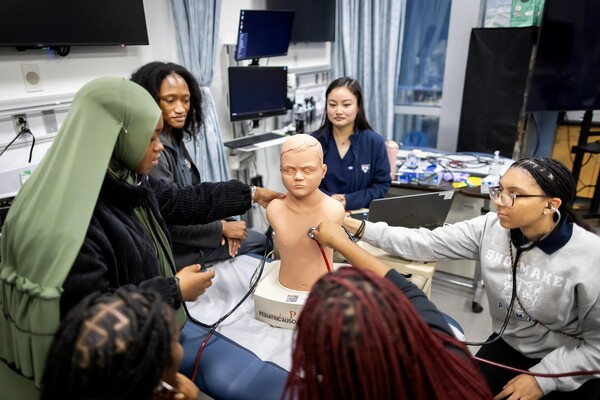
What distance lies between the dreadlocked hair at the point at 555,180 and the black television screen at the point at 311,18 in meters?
2.78

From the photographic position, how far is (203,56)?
2795 mm

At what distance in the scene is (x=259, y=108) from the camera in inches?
126

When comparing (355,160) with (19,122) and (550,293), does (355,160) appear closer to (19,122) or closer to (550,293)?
(550,293)

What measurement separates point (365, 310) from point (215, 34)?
8.78ft

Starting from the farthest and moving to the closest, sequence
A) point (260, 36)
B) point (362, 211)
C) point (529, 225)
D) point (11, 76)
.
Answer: point (260, 36), point (362, 211), point (11, 76), point (529, 225)

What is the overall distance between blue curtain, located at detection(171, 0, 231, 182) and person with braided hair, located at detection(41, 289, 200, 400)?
2.08 meters

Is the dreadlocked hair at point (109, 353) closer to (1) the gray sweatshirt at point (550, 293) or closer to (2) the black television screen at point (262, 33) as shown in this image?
(1) the gray sweatshirt at point (550, 293)

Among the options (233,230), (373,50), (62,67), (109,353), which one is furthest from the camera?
(373,50)

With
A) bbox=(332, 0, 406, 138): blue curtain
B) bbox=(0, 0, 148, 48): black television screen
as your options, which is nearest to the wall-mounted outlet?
bbox=(0, 0, 148, 48): black television screen

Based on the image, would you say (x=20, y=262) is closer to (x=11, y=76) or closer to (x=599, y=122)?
(x=11, y=76)

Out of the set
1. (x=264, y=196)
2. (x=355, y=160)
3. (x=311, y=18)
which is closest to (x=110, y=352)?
(x=264, y=196)

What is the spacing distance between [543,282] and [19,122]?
2.43m

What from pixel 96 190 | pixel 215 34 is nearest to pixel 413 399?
pixel 96 190

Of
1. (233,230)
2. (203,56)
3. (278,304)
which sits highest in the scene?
(203,56)
